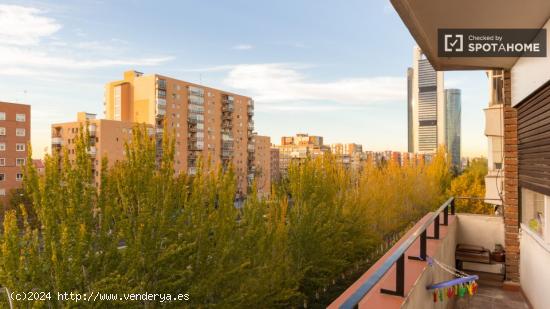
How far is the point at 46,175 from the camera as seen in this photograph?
6309 mm

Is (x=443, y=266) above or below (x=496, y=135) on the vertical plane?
below

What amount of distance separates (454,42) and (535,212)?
9.69 ft

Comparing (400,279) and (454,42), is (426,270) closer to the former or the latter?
(400,279)

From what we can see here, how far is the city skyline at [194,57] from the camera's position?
126 feet

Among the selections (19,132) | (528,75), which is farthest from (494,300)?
(19,132)

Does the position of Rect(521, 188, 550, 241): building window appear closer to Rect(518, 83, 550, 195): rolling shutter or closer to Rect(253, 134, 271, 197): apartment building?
Rect(518, 83, 550, 195): rolling shutter

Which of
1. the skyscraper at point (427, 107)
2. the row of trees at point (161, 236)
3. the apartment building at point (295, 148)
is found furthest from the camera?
the skyscraper at point (427, 107)

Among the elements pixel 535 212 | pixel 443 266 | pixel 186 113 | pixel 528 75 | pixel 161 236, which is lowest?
pixel 161 236

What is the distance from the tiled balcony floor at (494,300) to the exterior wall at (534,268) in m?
0.14

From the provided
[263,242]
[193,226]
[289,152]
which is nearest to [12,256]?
[193,226]

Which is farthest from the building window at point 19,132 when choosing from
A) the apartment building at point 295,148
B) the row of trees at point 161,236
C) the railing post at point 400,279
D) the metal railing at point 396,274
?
the apartment building at point 295,148

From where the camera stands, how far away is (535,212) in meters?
5.31

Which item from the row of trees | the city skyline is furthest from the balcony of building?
the city skyline

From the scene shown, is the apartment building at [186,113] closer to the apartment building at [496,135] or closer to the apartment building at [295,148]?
the apartment building at [295,148]
